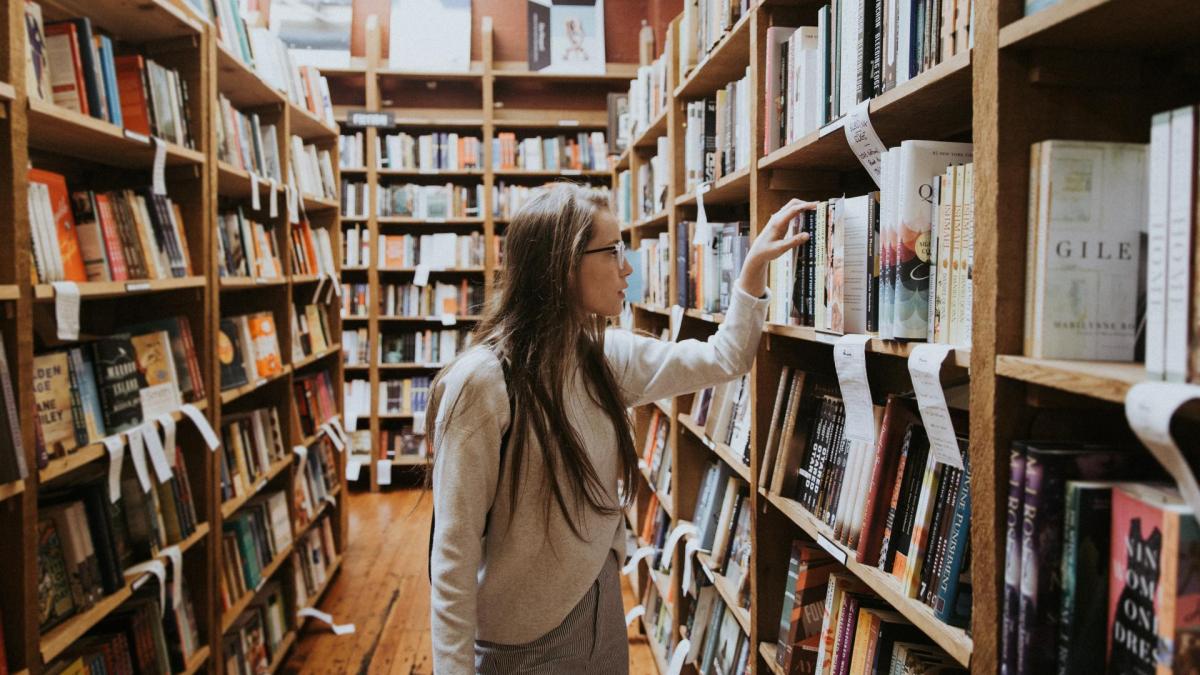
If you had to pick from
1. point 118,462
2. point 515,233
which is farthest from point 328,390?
point 515,233

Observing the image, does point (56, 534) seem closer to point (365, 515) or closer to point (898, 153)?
point (898, 153)

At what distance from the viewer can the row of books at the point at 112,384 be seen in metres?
1.52

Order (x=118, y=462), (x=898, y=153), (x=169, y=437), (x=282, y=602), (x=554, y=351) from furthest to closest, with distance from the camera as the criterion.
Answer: (x=282, y=602), (x=169, y=437), (x=118, y=462), (x=554, y=351), (x=898, y=153)

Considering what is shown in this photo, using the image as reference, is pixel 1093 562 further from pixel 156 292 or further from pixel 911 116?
pixel 156 292

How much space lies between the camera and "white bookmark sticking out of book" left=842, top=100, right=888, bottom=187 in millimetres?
1138

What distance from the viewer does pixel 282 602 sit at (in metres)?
2.96

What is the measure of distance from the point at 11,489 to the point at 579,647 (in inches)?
40.6

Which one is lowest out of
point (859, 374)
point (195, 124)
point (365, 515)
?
point (365, 515)

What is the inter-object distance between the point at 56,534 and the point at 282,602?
1.56m

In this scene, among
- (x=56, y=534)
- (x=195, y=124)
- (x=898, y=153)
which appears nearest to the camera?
(x=898, y=153)

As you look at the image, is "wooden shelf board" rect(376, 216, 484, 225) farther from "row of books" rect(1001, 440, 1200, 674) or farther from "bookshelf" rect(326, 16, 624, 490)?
"row of books" rect(1001, 440, 1200, 674)

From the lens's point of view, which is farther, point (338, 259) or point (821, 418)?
point (338, 259)

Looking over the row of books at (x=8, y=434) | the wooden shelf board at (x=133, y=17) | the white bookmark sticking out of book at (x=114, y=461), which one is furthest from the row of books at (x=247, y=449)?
the wooden shelf board at (x=133, y=17)

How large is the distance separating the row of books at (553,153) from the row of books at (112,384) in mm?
3647
